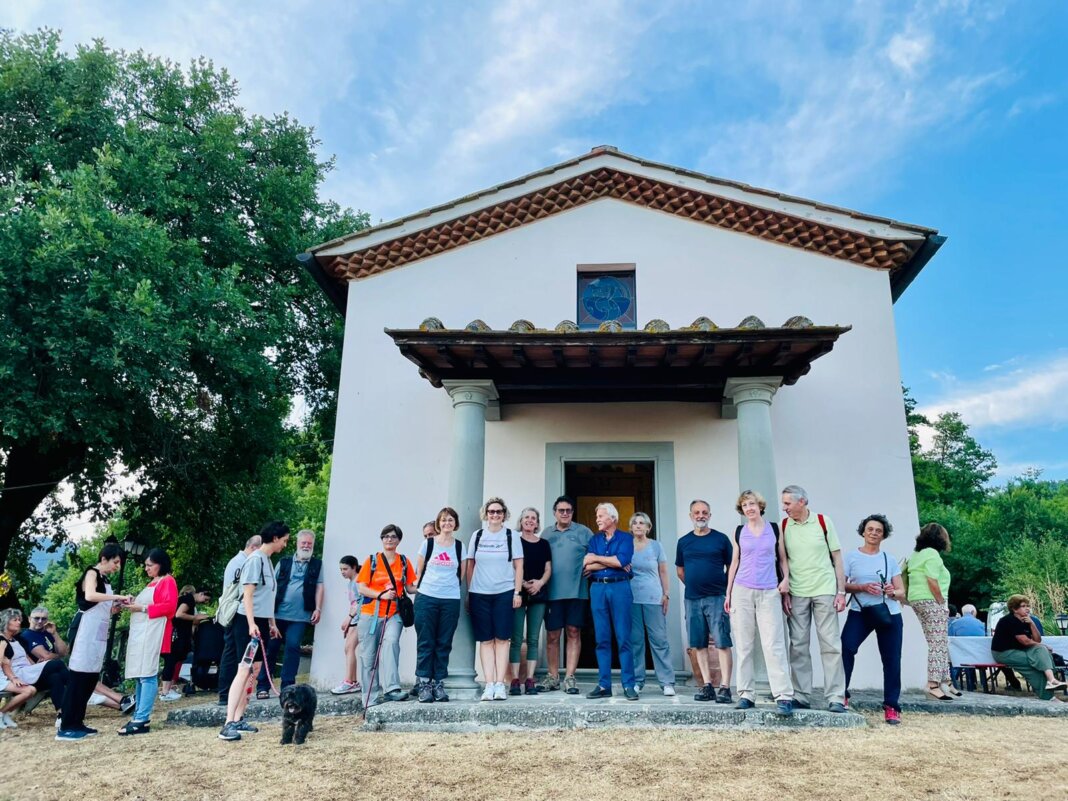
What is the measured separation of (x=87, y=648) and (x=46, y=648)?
2064mm

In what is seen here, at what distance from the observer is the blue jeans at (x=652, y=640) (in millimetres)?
5863

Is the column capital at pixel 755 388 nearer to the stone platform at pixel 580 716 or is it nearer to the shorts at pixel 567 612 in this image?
the shorts at pixel 567 612

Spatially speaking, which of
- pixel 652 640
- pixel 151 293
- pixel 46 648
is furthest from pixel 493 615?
pixel 151 293

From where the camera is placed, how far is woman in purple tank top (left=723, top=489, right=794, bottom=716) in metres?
5.26

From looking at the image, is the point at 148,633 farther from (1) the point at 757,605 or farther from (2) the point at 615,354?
(1) the point at 757,605

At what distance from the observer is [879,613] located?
5613 mm

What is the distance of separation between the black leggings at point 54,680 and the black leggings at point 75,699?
101cm

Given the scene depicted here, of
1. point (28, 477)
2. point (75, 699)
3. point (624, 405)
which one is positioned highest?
point (624, 405)

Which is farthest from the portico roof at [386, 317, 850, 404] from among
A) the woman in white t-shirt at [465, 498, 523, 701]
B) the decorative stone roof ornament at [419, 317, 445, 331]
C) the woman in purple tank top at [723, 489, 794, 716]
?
the woman in purple tank top at [723, 489, 794, 716]

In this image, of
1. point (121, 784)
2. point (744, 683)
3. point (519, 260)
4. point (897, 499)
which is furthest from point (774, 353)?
point (121, 784)

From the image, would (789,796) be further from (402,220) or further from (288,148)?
(288,148)

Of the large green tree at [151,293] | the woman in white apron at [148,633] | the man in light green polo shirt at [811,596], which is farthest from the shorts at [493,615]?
the large green tree at [151,293]

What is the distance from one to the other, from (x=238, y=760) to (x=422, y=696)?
60.1 inches

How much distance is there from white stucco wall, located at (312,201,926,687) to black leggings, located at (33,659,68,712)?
2375 millimetres
